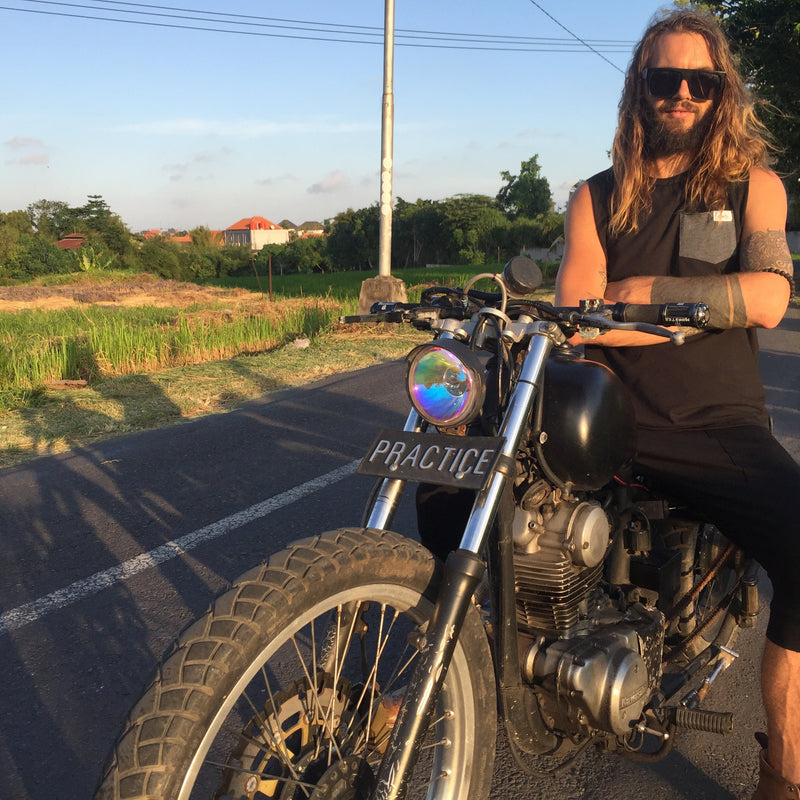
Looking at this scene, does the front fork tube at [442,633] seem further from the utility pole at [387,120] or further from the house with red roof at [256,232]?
the house with red roof at [256,232]

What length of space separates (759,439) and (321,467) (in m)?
3.66

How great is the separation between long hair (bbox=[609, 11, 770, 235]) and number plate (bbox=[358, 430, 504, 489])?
3.77 ft

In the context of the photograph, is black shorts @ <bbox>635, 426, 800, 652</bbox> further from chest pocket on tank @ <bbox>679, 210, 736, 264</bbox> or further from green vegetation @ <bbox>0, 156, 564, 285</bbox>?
green vegetation @ <bbox>0, 156, 564, 285</bbox>

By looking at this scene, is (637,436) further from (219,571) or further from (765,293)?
(219,571)

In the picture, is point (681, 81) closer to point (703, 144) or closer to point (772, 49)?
point (703, 144)

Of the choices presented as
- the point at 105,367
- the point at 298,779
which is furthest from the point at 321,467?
the point at 105,367

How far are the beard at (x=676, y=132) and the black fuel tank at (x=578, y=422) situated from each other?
3.06ft

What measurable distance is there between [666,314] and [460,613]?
81 centimetres

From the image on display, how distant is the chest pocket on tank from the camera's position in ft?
7.75

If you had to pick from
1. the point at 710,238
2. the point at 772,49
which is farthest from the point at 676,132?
the point at 772,49

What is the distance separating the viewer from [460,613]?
163cm

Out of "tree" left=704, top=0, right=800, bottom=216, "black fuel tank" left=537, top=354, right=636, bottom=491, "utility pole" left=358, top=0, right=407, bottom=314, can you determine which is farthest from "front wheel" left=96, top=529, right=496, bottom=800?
"tree" left=704, top=0, right=800, bottom=216

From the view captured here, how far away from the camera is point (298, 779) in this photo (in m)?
1.58

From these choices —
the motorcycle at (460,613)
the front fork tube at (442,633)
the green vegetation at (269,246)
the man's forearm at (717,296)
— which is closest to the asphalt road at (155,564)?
the motorcycle at (460,613)
